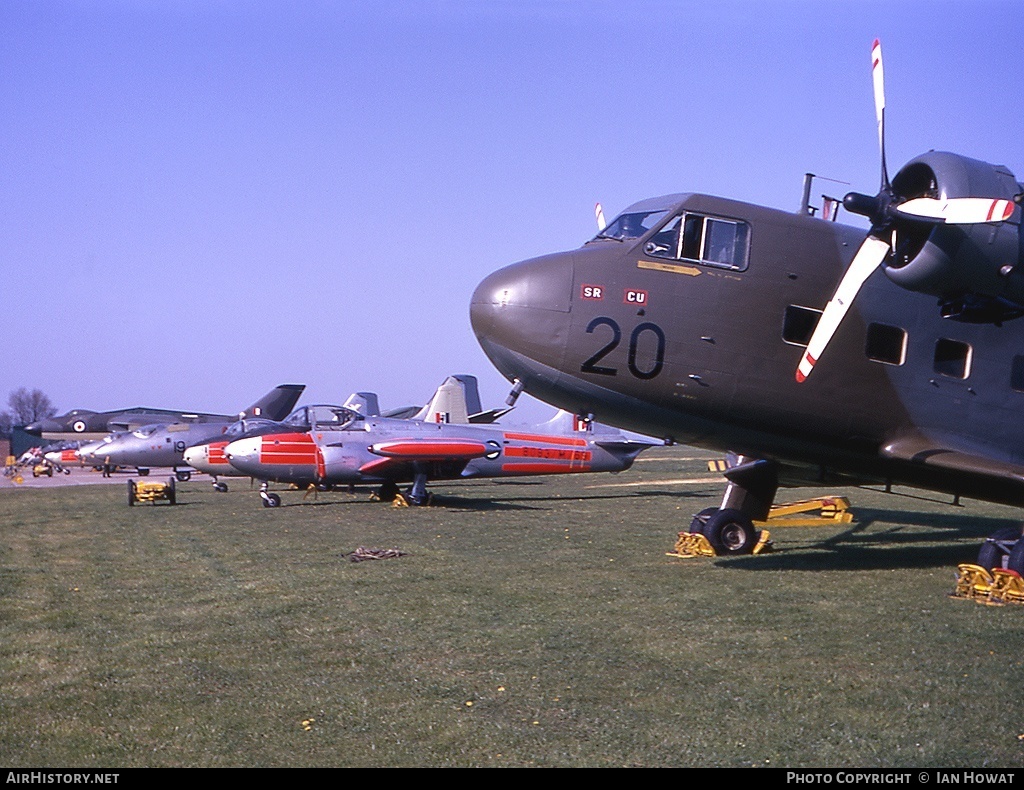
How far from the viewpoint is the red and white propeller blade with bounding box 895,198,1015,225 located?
8945 millimetres

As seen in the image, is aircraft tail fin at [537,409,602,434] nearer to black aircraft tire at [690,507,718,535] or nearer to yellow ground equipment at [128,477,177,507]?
yellow ground equipment at [128,477,177,507]

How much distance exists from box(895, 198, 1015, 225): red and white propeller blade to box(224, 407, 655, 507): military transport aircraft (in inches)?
696

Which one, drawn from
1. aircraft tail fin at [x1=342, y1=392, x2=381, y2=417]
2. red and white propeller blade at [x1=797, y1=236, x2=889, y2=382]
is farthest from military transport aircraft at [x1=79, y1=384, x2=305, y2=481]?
red and white propeller blade at [x1=797, y1=236, x2=889, y2=382]

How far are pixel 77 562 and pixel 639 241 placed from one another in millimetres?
9768

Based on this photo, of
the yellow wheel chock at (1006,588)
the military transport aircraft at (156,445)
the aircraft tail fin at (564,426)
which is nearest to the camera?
the yellow wheel chock at (1006,588)

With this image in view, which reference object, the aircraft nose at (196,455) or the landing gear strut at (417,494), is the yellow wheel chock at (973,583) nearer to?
the landing gear strut at (417,494)

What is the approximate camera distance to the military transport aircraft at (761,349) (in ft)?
36.6

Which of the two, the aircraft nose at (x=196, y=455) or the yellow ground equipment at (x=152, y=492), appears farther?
the aircraft nose at (x=196, y=455)

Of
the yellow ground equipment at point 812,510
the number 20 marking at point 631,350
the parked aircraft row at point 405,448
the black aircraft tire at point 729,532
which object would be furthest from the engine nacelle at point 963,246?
Result: the parked aircraft row at point 405,448

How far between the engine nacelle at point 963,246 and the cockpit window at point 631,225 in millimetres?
2912

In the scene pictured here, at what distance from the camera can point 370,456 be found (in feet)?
86.3

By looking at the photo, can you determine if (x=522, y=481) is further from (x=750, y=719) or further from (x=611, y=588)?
(x=750, y=719)

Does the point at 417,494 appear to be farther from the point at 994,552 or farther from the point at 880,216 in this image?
the point at 880,216

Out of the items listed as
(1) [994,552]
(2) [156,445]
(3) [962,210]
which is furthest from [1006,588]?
(2) [156,445]
